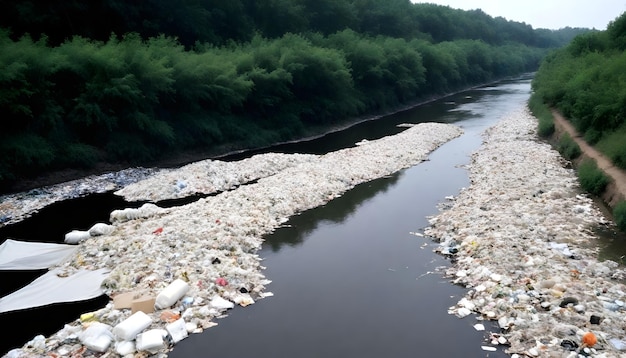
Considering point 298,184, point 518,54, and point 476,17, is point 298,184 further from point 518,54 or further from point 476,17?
point 476,17

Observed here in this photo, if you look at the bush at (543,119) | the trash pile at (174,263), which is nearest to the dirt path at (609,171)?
the bush at (543,119)

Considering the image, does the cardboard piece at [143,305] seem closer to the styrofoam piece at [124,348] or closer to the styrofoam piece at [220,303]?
the styrofoam piece at [124,348]

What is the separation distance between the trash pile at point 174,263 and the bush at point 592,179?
7908 millimetres

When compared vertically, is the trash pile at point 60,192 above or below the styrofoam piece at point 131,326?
above

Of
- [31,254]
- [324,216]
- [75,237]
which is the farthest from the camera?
[324,216]

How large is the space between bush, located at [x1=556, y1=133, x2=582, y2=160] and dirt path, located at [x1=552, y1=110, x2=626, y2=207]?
0.24 meters

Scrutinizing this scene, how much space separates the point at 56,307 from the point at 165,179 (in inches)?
365

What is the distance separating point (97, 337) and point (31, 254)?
5.02 meters

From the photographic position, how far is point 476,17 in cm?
10388

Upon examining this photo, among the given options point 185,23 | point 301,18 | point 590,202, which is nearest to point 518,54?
point 301,18

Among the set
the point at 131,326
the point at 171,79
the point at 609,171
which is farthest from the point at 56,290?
the point at 609,171

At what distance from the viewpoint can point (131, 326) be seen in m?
7.64

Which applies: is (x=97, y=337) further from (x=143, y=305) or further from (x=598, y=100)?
(x=598, y=100)

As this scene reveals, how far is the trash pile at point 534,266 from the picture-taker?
724cm
